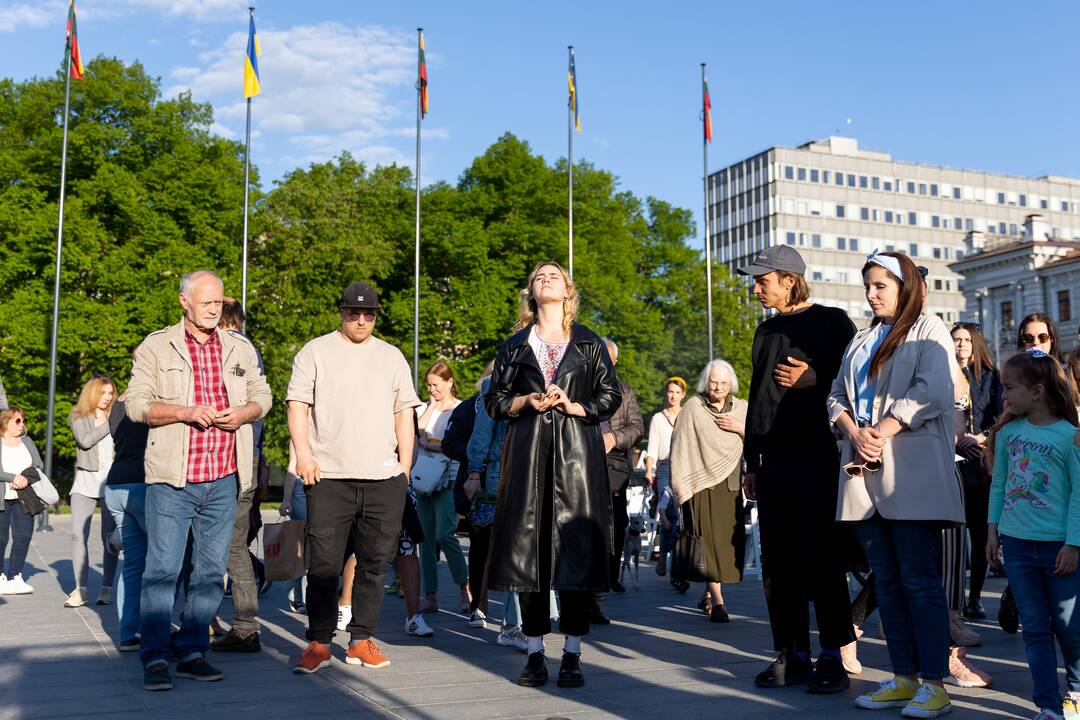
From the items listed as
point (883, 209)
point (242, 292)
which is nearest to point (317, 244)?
point (242, 292)

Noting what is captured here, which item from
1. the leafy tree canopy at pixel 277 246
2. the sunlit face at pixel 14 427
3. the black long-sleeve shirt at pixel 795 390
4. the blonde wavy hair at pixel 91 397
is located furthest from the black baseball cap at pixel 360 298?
the leafy tree canopy at pixel 277 246

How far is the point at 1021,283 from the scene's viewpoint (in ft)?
229

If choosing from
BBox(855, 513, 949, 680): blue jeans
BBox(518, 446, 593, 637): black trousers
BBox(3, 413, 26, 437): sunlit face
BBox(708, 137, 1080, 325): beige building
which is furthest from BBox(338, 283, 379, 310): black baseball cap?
BBox(708, 137, 1080, 325): beige building

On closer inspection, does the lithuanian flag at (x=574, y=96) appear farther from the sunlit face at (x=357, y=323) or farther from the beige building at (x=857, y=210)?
the beige building at (x=857, y=210)

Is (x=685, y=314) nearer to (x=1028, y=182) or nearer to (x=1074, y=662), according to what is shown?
(x=1074, y=662)

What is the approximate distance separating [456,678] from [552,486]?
119 centimetres

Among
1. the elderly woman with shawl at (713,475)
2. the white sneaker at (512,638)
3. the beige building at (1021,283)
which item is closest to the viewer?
the white sneaker at (512,638)

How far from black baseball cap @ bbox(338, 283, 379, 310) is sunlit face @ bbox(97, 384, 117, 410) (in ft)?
15.0

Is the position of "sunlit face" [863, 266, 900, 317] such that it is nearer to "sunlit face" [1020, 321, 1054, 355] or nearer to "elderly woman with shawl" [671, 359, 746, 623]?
"sunlit face" [1020, 321, 1054, 355]

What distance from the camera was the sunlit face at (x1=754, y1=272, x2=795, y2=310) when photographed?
6258 millimetres

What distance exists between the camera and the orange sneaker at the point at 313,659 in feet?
21.3

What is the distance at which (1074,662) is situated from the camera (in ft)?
16.8

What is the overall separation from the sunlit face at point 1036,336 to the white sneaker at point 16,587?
9064mm

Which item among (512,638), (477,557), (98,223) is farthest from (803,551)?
(98,223)
